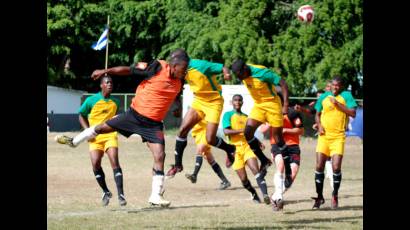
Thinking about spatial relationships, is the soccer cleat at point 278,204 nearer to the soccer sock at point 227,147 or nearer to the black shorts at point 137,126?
the black shorts at point 137,126

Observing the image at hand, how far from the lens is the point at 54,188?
1820 centimetres

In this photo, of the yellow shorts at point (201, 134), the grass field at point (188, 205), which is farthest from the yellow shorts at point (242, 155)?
the yellow shorts at point (201, 134)

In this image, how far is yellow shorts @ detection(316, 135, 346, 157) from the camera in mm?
14734

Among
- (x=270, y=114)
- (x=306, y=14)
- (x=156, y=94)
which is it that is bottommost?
(x=270, y=114)

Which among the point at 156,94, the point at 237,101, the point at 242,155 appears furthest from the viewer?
the point at 237,101

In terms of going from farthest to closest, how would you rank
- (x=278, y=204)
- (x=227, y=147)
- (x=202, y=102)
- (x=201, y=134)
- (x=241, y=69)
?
(x=201, y=134) < (x=227, y=147) < (x=202, y=102) < (x=278, y=204) < (x=241, y=69)

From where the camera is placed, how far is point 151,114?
12.6 meters

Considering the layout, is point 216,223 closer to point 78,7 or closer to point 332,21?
point 332,21

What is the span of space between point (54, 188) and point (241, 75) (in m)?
6.13

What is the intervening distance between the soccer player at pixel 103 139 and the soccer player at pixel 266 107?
237 cm

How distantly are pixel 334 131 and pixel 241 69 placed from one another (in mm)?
A: 2214

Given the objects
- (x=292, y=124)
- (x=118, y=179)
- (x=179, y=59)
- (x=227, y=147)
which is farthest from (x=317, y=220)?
(x=227, y=147)

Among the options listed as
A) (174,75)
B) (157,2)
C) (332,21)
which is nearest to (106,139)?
(174,75)

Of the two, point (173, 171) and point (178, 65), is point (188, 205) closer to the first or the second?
point (173, 171)
